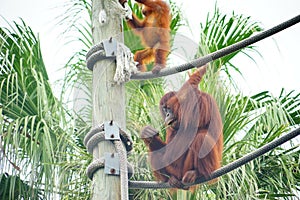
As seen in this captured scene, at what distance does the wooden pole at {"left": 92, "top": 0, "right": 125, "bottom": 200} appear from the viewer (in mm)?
3906

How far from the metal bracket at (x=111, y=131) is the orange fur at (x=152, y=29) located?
212cm

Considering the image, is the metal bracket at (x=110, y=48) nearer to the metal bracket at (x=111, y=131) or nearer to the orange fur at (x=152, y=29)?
the metal bracket at (x=111, y=131)

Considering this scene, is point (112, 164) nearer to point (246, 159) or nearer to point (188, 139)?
point (246, 159)

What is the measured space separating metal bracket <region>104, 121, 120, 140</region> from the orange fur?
2.12m

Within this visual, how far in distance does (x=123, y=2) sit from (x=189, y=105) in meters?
1.06

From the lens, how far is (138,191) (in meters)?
6.35

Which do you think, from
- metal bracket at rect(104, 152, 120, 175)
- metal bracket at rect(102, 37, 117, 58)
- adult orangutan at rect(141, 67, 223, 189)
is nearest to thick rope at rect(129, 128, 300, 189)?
metal bracket at rect(104, 152, 120, 175)

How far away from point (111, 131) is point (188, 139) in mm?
1319

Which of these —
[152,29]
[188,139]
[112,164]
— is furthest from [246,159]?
[152,29]

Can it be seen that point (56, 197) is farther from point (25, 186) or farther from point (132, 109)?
point (132, 109)

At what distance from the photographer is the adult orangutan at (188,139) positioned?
5023 mm

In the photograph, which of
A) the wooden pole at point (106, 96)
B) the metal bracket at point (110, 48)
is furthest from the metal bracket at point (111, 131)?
the metal bracket at point (110, 48)

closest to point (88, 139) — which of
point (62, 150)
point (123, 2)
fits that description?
point (123, 2)

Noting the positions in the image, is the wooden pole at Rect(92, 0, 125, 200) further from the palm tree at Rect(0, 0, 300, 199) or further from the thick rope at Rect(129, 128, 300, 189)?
the palm tree at Rect(0, 0, 300, 199)
